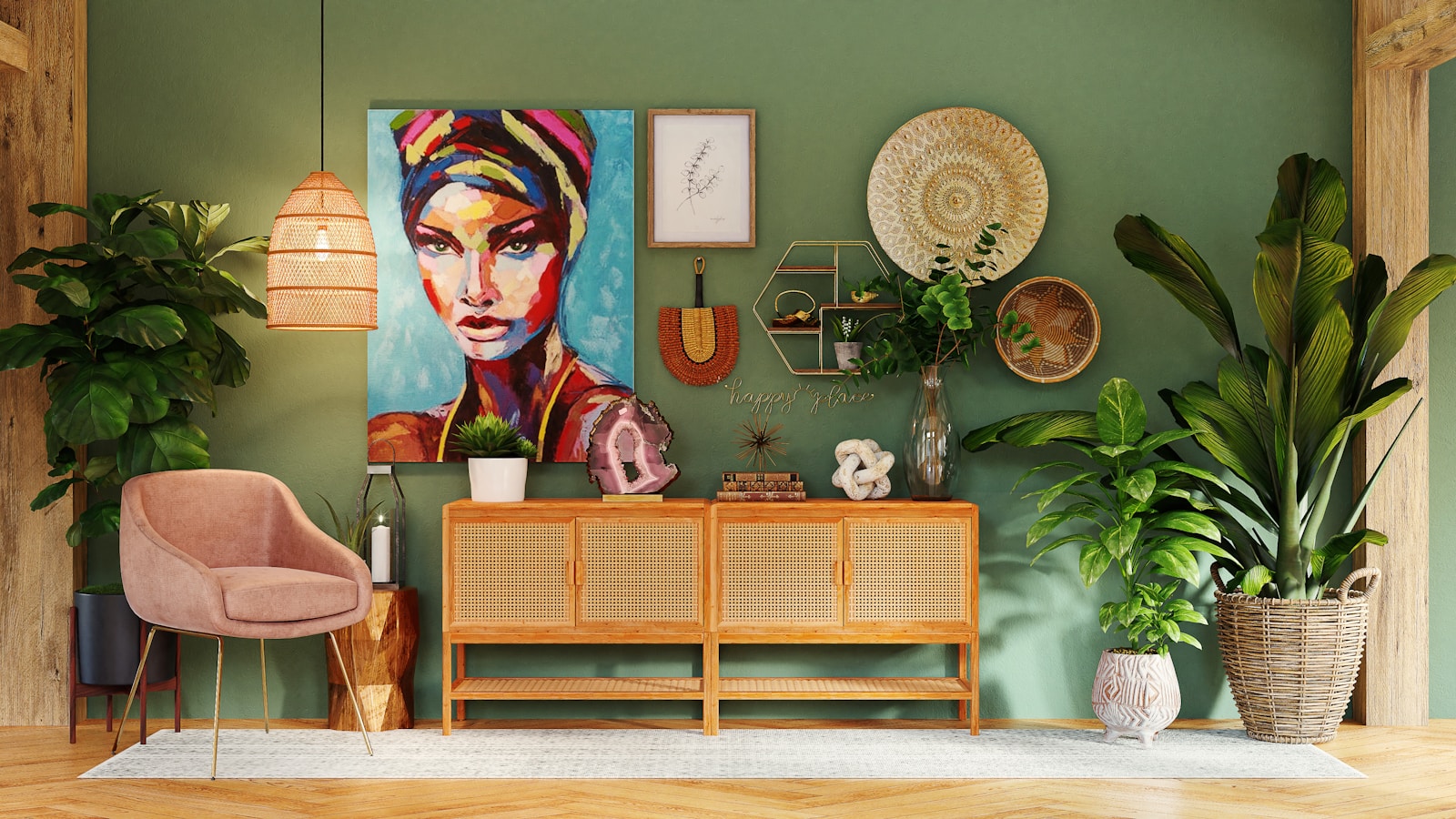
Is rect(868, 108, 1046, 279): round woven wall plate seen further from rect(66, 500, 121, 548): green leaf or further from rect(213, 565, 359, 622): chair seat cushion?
rect(66, 500, 121, 548): green leaf

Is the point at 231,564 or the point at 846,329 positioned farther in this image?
the point at 846,329

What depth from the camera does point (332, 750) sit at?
11.3ft

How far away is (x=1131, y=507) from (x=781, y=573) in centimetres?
116

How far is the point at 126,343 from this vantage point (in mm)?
3545

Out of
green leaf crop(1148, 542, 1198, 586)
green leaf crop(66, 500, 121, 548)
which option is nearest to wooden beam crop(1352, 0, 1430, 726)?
green leaf crop(1148, 542, 1198, 586)

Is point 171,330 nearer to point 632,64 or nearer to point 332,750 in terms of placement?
point 332,750

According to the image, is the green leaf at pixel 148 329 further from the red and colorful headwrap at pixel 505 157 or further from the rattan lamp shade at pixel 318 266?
the red and colorful headwrap at pixel 505 157

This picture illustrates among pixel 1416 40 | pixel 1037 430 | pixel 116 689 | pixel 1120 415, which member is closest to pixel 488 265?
pixel 116 689

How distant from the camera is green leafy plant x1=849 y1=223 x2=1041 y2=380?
11.9ft

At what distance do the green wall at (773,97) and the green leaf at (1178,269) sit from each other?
0.36 metres

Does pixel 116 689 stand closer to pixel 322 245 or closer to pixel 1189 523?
pixel 322 245

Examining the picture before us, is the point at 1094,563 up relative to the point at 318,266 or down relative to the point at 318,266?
down

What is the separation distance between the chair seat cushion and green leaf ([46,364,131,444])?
22.5 inches

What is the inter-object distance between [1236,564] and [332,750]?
310 centimetres
